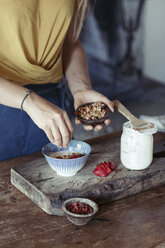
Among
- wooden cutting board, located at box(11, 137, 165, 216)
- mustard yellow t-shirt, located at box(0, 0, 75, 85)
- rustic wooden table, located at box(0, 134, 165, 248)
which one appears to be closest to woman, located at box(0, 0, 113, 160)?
mustard yellow t-shirt, located at box(0, 0, 75, 85)

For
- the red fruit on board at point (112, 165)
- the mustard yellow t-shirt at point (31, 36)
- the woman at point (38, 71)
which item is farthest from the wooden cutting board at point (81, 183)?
the mustard yellow t-shirt at point (31, 36)

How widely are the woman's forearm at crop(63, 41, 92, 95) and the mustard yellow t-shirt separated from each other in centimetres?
15

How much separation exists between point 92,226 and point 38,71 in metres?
0.75

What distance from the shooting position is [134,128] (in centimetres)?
152

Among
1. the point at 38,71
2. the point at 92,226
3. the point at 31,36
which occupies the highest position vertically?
the point at 31,36

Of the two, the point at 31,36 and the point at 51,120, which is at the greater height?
the point at 31,36

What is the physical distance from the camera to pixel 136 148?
4.96 feet

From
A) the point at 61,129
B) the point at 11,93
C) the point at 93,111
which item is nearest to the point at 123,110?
the point at 93,111

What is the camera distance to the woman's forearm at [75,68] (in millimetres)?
1890

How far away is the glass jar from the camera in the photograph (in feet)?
4.94

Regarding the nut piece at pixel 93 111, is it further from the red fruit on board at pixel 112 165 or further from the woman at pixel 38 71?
the red fruit on board at pixel 112 165

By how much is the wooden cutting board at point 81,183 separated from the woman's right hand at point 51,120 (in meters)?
0.16

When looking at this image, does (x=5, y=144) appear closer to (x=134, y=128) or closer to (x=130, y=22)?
(x=134, y=128)

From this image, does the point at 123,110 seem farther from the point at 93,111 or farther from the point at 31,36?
the point at 31,36
